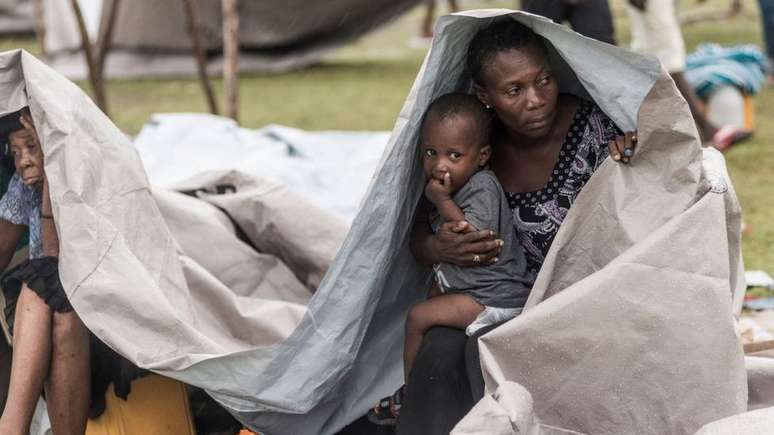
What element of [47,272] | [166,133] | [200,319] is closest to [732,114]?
[166,133]

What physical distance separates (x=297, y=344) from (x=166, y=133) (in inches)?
100

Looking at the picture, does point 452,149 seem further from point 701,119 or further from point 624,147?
point 701,119

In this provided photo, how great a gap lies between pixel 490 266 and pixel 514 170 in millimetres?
244

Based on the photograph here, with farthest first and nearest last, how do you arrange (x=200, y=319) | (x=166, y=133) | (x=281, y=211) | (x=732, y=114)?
1. (x=732, y=114)
2. (x=166, y=133)
3. (x=281, y=211)
4. (x=200, y=319)

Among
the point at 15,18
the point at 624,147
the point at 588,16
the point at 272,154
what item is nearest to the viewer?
the point at 624,147

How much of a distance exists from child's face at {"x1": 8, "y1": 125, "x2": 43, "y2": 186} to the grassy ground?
8.86ft

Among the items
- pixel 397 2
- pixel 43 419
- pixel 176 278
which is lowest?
pixel 397 2

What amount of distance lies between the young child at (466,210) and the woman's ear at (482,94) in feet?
0.07

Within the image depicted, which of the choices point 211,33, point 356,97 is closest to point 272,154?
point 356,97

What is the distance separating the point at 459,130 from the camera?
7.90 feet

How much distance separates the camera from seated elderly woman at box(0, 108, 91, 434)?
2.51 m

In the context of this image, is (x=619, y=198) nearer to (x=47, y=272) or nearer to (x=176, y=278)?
(x=176, y=278)

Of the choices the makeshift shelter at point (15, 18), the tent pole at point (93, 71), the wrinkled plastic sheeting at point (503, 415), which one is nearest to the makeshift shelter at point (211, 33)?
the makeshift shelter at point (15, 18)

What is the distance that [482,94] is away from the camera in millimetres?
2494
